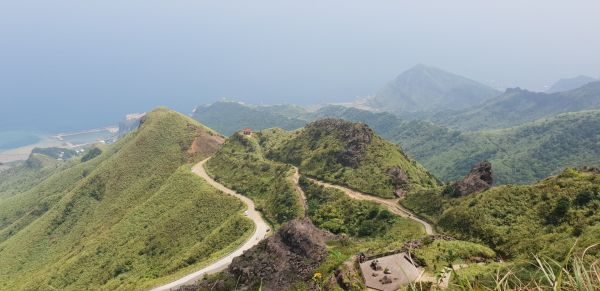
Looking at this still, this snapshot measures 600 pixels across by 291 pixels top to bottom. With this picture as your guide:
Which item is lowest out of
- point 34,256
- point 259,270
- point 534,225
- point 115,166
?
point 34,256

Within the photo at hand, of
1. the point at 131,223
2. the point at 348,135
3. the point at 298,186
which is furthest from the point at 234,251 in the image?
the point at 348,135

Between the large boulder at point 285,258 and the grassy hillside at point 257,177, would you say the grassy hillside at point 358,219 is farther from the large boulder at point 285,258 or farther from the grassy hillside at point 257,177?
the large boulder at point 285,258

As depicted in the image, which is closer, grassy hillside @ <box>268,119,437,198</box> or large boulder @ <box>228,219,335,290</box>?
large boulder @ <box>228,219,335,290</box>

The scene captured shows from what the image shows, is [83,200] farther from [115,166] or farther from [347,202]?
[347,202]

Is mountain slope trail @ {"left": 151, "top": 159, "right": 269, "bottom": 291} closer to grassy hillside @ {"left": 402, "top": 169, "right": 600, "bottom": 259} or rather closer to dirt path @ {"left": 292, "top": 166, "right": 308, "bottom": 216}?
dirt path @ {"left": 292, "top": 166, "right": 308, "bottom": 216}

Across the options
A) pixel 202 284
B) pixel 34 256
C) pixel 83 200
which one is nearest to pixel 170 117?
pixel 83 200

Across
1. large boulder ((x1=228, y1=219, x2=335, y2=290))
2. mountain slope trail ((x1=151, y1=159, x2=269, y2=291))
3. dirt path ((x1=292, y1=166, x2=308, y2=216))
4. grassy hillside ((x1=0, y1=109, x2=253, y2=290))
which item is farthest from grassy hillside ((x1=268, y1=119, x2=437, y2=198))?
large boulder ((x1=228, y1=219, x2=335, y2=290))
